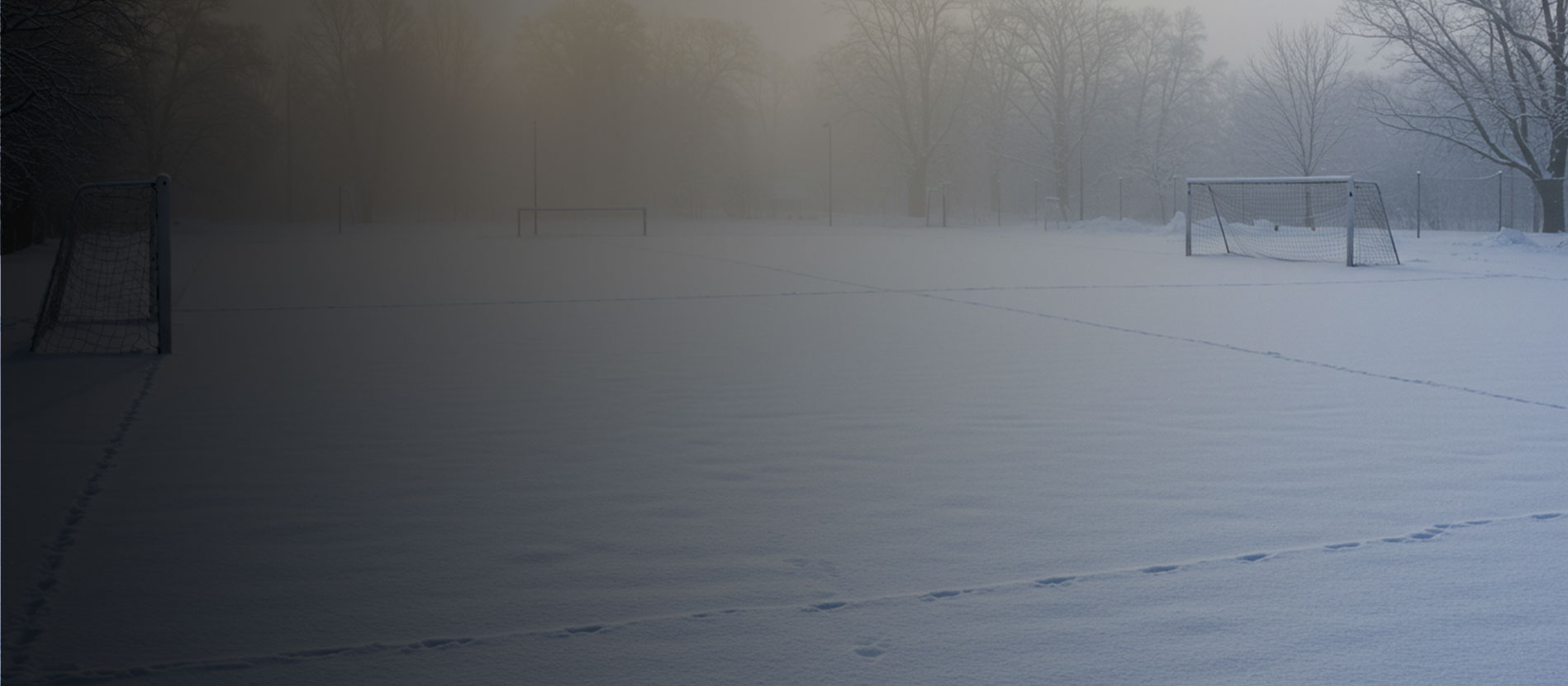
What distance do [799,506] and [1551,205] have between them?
27792 millimetres

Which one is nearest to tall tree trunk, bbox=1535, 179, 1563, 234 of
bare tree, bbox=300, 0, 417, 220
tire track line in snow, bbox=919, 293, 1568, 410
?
tire track line in snow, bbox=919, 293, 1568, 410

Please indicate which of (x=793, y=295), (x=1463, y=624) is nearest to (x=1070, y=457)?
(x=1463, y=624)

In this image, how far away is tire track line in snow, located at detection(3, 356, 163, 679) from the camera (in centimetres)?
290

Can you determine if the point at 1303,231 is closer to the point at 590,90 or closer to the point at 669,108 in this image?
the point at 669,108

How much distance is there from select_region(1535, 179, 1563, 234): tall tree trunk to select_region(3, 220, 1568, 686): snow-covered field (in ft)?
64.3

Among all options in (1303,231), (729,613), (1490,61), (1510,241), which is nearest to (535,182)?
(1303,231)

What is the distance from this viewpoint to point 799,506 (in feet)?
14.0

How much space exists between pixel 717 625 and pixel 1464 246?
22.2 meters

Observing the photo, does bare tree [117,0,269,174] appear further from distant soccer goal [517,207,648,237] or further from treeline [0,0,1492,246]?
distant soccer goal [517,207,648,237]

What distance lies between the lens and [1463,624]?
9.78 ft

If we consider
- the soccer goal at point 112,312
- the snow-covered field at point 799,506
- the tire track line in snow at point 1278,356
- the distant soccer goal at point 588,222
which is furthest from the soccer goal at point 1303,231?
the distant soccer goal at point 588,222

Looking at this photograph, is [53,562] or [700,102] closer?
[53,562]

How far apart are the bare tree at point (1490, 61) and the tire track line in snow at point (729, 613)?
83.4 feet

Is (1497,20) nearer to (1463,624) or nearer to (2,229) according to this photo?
(1463,624)
